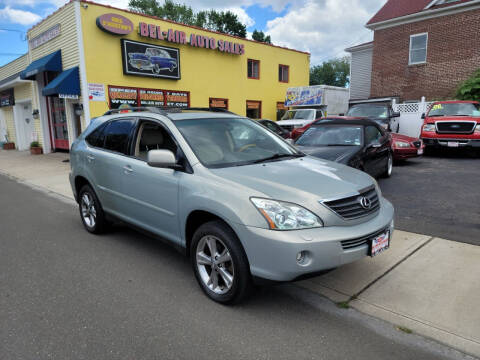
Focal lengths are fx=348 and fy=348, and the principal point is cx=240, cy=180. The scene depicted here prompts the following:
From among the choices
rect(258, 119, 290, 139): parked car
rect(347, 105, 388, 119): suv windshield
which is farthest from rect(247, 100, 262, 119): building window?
rect(347, 105, 388, 119): suv windshield

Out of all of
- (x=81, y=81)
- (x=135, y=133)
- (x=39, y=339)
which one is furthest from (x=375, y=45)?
(x=39, y=339)

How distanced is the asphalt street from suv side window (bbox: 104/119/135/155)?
387cm

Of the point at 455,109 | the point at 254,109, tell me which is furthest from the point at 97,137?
the point at 254,109

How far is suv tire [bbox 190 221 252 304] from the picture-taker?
2854 millimetres

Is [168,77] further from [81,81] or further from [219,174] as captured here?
[219,174]

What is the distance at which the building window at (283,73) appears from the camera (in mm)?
23031

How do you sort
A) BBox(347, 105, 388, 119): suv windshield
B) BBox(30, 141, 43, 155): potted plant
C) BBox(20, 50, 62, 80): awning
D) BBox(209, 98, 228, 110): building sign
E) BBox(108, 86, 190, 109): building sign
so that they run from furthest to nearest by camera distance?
BBox(209, 98, 228, 110): building sign, BBox(30, 141, 43, 155): potted plant, BBox(108, 86, 190, 109): building sign, BBox(20, 50, 62, 80): awning, BBox(347, 105, 388, 119): suv windshield

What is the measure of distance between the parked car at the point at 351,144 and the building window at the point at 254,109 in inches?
536

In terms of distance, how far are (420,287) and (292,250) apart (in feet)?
5.16

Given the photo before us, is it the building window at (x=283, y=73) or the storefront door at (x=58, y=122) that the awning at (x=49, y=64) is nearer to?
the storefront door at (x=58, y=122)

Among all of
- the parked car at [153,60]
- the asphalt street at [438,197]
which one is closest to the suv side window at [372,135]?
the asphalt street at [438,197]

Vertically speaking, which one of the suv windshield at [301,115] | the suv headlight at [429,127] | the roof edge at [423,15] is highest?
the roof edge at [423,15]

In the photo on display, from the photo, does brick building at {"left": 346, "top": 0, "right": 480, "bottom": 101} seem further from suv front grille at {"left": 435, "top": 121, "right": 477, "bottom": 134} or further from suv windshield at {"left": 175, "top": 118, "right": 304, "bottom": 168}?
suv windshield at {"left": 175, "top": 118, "right": 304, "bottom": 168}

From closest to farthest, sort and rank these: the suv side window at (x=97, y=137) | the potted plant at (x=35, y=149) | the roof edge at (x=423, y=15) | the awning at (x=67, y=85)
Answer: the suv side window at (x=97, y=137)
the awning at (x=67, y=85)
the roof edge at (x=423, y=15)
the potted plant at (x=35, y=149)
